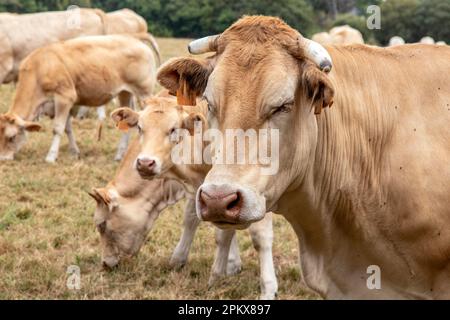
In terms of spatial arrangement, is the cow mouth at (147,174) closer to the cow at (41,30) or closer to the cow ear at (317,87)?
the cow ear at (317,87)

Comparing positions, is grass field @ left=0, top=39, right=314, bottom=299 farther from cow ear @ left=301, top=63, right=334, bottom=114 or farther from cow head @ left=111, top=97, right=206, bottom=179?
cow ear @ left=301, top=63, right=334, bottom=114

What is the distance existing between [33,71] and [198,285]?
20.0 ft

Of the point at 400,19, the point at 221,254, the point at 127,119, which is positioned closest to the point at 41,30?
the point at 127,119

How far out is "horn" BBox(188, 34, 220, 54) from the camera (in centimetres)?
376

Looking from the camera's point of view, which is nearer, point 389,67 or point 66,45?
point 389,67

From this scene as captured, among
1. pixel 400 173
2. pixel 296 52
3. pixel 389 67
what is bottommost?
pixel 400 173

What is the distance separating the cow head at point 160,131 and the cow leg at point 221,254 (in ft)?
2.73

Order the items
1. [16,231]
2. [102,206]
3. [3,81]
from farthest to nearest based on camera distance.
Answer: [3,81] < [16,231] < [102,206]

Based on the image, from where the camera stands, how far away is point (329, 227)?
412 cm

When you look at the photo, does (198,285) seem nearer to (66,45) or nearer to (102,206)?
(102,206)

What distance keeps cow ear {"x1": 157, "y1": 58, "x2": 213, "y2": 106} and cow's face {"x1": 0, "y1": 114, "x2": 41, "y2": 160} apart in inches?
282

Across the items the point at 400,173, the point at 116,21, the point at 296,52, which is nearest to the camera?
the point at 296,52

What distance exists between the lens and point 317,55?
348cm

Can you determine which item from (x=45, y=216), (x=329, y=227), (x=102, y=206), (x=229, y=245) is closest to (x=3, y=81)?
(x=45, y=216)
